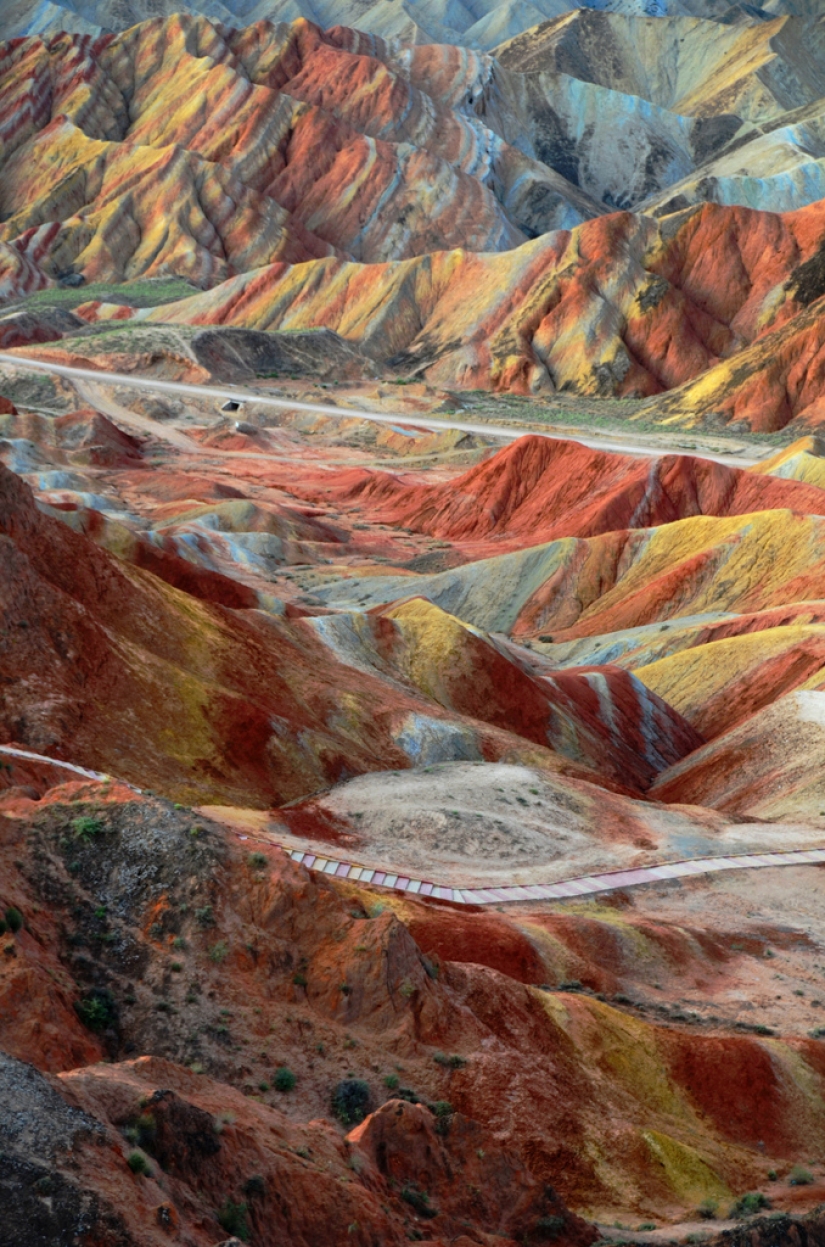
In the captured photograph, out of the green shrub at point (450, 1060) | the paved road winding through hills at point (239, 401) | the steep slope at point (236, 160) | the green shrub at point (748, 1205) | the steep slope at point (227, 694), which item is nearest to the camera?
the green shrub at point (748, 1205)

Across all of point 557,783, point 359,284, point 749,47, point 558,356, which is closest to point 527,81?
point 749,47

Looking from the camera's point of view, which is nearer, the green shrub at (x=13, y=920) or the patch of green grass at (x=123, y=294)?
the green shrub at (x=13, y=920)

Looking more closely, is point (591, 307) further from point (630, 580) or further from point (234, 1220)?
point (234, 1220)

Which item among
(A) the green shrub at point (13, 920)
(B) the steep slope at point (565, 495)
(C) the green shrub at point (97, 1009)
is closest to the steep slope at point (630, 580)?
(B) the steep slope at point (565, 495)

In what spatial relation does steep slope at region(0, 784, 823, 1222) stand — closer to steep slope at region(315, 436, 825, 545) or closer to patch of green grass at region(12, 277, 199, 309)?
steep slope at region(315, 436, 825, 545)

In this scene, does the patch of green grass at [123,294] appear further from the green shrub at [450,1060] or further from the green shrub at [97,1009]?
the green shrub at [450,1060]

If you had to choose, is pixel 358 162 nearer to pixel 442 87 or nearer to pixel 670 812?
pixel 442 87
